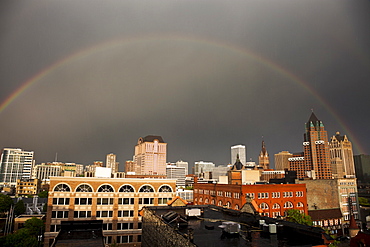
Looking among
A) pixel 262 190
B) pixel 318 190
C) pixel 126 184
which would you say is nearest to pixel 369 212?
pixel 318 190

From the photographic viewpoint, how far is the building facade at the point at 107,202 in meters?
48.1

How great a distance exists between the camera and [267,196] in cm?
6606

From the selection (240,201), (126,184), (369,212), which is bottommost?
(369,212)

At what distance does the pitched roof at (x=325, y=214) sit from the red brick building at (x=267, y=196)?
7328 millimetres

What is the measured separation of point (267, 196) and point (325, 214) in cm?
2765

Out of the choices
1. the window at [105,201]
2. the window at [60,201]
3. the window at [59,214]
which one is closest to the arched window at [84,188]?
the window at [60,201]

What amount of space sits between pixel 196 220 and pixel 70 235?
1330 cm

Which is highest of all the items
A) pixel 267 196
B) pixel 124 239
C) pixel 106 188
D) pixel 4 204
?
pixel 106 188

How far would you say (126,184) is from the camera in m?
53.1

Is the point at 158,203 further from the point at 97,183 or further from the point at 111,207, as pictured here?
the point at 97,183

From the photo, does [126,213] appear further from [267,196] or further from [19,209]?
[19,209]

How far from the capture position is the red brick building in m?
63.3

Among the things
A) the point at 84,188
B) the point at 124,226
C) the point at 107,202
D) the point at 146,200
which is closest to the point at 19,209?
the point at 84,188

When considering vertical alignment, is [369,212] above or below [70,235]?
below
